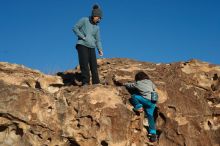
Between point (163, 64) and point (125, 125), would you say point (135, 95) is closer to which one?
point (125, 125)

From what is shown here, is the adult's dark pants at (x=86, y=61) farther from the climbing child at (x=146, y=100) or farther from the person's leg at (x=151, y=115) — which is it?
the person's leg at (x=151, y=115)

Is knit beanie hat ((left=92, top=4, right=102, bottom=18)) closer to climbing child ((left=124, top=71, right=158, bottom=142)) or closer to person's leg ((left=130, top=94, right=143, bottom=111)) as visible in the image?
climbing child ((left=124, top=71, right=158, bottom=142))

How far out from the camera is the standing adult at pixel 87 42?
11.1 metres

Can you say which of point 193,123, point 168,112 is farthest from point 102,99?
point 193,123

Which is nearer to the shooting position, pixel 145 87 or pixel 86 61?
pixel 145 87

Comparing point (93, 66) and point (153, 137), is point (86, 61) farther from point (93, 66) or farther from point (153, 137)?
point (153, 137)

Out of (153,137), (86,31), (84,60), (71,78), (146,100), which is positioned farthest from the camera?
(71,78)

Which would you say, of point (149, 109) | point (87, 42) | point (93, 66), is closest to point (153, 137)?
point (149, 109)

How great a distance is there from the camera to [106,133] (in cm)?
978

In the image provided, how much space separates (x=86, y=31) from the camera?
11.3 metres

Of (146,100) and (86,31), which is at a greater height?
(86,31)

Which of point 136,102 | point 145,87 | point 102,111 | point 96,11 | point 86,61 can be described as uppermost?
point 96,11

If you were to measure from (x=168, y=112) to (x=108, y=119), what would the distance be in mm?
1787

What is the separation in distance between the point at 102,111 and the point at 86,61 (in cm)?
185
